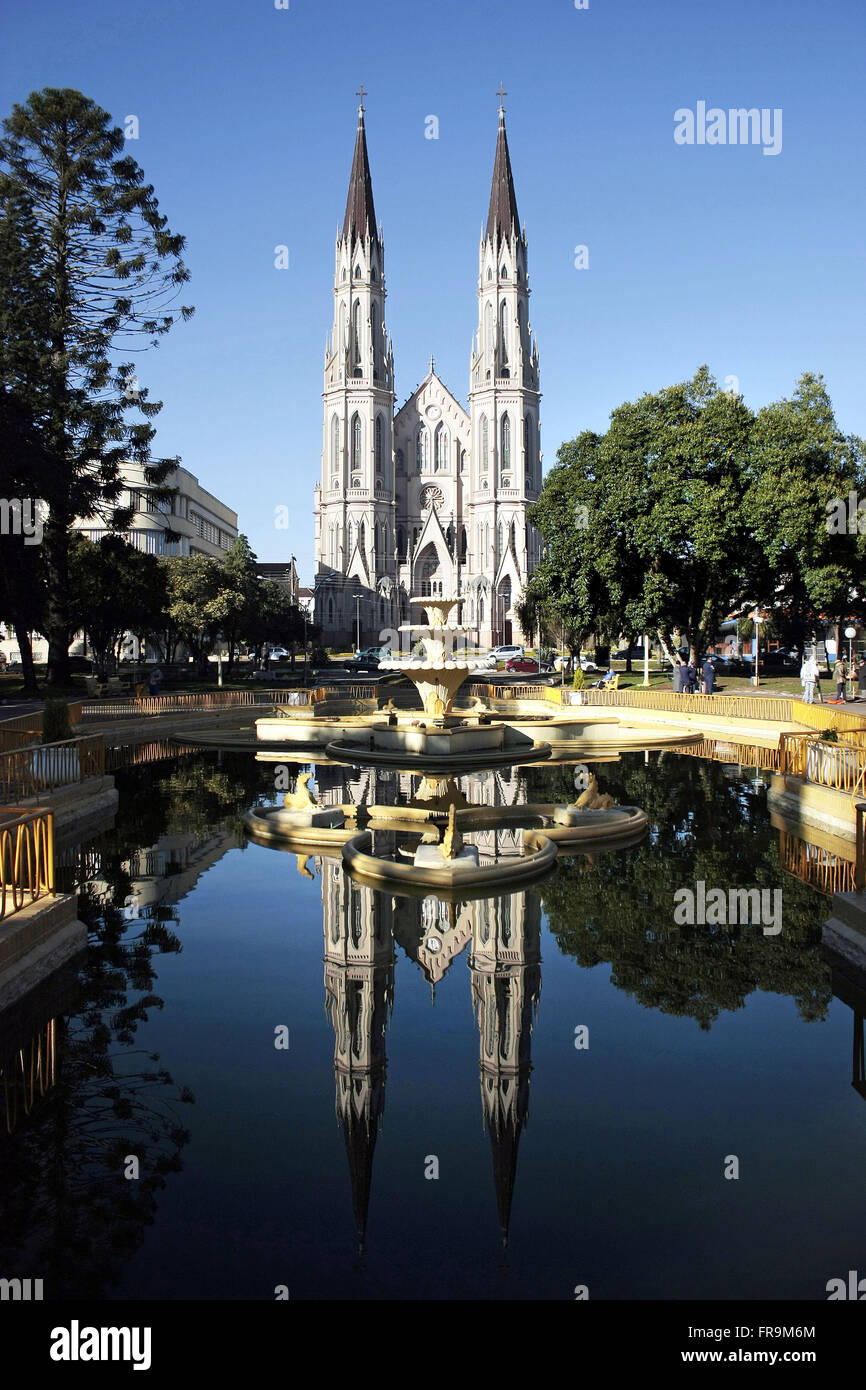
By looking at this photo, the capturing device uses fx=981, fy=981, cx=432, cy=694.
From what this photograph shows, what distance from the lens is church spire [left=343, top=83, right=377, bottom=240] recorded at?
343 ft

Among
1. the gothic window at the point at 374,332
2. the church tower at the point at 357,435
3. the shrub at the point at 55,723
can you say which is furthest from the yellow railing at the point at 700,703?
the gothic window at the point at 374,332

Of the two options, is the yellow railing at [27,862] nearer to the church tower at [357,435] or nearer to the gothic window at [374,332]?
the church tower at [357,435]

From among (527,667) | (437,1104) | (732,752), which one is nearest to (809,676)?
(732,752)

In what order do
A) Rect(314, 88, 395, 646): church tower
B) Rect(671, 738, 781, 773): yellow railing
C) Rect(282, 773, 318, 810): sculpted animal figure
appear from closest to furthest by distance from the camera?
Rect(282, 773, 318, 810): sculpted animal figure < Rect(671, 738, 781, 773): yellow railing < Rect(314, 88, 395, 646): church tower

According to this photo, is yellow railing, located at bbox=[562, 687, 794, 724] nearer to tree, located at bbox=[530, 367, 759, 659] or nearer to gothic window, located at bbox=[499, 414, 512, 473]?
tree, located at bbox=[530, 367, 759, 659]

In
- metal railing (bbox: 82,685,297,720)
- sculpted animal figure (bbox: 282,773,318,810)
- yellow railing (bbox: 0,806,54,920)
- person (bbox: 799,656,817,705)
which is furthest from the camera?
metal railing (bbox: 82,685,297,720)

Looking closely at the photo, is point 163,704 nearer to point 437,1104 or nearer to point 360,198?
point 437,1104

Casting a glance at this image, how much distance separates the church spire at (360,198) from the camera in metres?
105

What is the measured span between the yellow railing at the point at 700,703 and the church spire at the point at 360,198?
87088 mm

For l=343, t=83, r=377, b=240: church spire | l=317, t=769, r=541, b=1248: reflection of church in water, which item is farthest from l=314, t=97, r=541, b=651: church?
l=317, t=769, r=541, b=1248: reflection of church in water

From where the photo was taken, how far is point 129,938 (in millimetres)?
10555

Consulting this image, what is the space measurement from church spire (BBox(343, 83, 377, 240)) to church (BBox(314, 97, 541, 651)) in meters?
0.11

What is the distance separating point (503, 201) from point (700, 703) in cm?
9163
